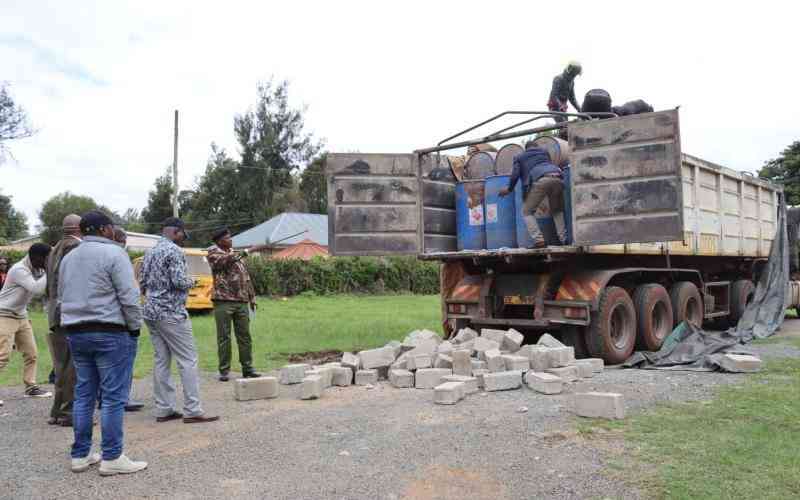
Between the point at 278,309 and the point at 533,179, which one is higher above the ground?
the point at 533,179

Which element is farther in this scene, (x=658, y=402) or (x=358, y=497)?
(x=658, y=402)

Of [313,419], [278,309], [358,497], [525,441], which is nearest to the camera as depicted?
[358,497]

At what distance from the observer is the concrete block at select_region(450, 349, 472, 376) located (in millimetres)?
7039

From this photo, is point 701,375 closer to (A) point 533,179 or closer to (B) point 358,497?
(A) point 533,179

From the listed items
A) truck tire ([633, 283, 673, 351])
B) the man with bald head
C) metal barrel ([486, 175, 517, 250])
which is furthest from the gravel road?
metal barrel ([486, 175, 517, 250])

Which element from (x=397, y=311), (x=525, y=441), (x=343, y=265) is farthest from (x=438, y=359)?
(x=343, y=265)

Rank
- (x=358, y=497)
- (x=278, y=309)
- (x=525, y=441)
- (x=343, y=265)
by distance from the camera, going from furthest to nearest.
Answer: (x=343, y=265) < (x=278, y=309) < (x=525, y=441) < (x=358, y=497)

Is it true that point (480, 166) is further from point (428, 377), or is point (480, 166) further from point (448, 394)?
point (448, 394)

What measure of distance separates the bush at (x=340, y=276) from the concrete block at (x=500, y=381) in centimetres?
1735

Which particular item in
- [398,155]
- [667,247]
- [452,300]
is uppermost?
[398,155]

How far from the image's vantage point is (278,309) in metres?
18.9

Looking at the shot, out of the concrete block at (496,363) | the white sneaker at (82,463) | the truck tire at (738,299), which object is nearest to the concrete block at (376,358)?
the concrete block at (496,363)

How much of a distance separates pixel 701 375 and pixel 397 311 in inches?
430

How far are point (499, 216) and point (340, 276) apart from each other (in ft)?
53.6
